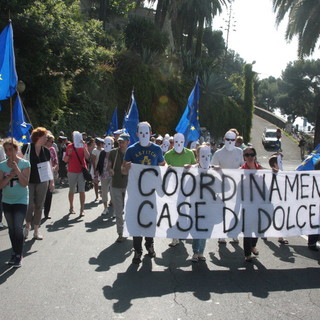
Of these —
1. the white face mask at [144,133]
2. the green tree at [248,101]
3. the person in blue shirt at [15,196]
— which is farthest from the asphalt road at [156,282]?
the green tree at [248,101]

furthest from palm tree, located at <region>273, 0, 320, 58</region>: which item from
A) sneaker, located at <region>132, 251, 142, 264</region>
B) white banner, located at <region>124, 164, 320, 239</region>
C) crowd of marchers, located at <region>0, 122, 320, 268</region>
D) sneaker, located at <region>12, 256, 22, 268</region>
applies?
sneaker, located at <region>12, 256, 22, 268</region>

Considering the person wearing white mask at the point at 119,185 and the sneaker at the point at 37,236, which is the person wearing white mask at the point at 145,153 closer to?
the person wearing white mask at the point at 119,185

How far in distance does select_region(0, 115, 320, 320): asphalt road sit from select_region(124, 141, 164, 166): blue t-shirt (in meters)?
1.37

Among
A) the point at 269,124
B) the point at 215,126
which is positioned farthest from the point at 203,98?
the point at 269,124

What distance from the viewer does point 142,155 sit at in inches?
248

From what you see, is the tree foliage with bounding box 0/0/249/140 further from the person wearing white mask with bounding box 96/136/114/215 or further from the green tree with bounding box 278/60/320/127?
the green tree with bounding box 278/60/320/127

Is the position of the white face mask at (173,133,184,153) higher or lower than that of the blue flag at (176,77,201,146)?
lower

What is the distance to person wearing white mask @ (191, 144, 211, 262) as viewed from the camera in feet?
20.4

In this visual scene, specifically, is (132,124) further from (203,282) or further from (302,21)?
(302,21)

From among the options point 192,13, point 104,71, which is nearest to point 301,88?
point 192,13

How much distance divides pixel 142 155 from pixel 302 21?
690 inches

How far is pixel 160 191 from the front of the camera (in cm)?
619

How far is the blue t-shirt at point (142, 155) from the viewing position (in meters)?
6.29

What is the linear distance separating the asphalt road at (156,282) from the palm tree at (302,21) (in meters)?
16.1
